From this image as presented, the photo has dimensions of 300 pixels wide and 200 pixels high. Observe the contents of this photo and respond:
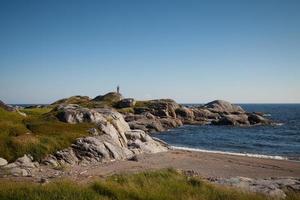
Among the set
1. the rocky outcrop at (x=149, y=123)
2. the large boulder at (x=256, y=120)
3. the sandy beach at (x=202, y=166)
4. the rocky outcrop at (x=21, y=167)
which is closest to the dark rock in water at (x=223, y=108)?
the large boulder at (x=256, y=120)

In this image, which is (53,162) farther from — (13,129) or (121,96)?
(121,96)

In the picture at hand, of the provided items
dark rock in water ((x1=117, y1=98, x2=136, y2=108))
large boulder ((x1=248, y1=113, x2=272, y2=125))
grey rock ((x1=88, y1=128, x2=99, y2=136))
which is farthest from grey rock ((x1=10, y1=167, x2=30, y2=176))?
dark rock in water ((x1=117, y1=98, x2=136, y2=108))

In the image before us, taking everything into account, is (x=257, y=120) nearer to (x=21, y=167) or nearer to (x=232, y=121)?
(x=232, y=121)

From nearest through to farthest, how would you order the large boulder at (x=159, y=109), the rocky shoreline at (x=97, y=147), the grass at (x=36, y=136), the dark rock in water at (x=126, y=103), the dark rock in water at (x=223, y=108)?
1. the rocky shoreline at (x=97, y=147)
2. the grass at (x=36, y=136)
3. the large boulder at (x=159, y=109)
4. the dark rock in water at (x=126, y=103)
5. the dark rock in water at (x=223, y=108)

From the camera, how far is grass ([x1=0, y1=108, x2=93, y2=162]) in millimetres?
25156

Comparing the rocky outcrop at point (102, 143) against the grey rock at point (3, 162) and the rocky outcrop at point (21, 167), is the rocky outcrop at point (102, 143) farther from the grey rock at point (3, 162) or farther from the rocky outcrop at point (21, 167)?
the grey rock at point (3, 162)

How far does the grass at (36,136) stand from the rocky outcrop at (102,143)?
33.0 inches

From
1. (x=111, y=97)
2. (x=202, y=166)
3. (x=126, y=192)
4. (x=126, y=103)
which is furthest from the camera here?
(x=111, y=97)

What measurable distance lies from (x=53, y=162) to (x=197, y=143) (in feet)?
98.8

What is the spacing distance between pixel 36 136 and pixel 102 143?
609 centimetres

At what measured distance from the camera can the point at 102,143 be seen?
30.0 meters

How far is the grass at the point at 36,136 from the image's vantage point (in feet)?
82.5

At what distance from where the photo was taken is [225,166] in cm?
2903

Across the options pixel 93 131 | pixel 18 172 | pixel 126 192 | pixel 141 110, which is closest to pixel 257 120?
pixel 141 110
